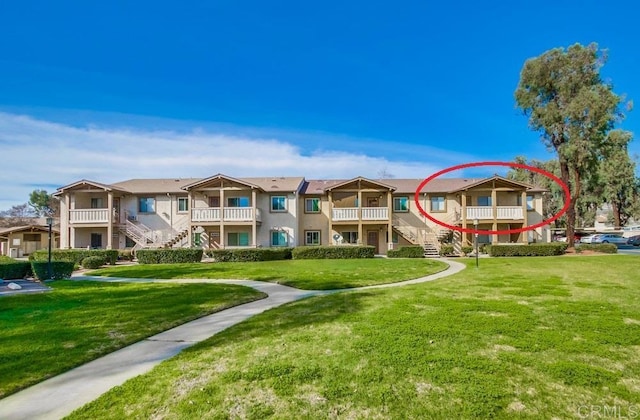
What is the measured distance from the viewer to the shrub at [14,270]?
15415 millimetres

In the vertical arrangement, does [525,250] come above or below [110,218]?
below

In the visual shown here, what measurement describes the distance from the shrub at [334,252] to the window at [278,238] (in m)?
4.47

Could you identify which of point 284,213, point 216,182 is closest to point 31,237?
point 216,182

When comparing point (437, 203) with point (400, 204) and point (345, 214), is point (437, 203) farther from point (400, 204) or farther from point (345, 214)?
point (345, 214)

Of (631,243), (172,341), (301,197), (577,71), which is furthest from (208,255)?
(631,243)

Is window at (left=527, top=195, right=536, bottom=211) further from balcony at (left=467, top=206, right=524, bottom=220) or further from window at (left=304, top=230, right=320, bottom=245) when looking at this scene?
window at (left=304, top=230, right=320, bottom=245)

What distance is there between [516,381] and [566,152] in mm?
28479

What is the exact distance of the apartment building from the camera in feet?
88.2

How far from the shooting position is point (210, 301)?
30.7ft

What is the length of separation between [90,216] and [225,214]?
10.8 metres

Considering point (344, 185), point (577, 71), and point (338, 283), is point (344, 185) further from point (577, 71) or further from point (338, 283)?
point (577, 71)

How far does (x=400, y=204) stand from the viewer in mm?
29594

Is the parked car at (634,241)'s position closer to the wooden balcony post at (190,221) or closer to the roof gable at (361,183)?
the roof gable at (361,183)

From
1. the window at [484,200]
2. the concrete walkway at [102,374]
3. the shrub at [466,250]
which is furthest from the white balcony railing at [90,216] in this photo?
the window at [484,200]
